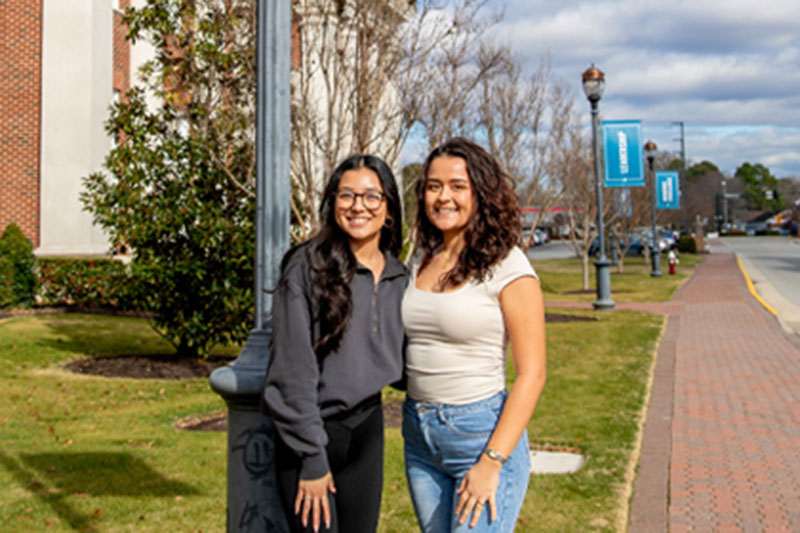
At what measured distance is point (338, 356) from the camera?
245 centimetres

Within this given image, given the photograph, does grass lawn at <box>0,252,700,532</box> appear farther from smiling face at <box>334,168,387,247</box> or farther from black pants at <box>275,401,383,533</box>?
smiling face at <box>334,168,387,247</box>

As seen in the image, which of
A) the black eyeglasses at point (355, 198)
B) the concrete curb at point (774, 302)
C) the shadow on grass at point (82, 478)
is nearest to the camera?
the black eyeglasses at point (355, 198)

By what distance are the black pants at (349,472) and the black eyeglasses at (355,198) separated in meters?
0.67

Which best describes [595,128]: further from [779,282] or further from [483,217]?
[483,217]

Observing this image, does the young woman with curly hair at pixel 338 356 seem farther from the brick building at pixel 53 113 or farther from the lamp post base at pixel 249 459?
the brick building at pixel 53 113

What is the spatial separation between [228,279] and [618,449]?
4.99m

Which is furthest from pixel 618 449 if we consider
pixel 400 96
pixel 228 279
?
pixel 228 279

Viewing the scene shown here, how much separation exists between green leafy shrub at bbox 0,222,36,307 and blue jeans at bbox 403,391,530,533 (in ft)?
46.5

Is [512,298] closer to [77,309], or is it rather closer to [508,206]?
[508,206]

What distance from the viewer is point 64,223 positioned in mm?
16047

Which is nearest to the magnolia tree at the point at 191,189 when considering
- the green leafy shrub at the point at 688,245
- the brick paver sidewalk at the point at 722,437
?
the brick paver sidewalk at the point at 722,437

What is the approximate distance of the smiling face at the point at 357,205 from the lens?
2.58 m

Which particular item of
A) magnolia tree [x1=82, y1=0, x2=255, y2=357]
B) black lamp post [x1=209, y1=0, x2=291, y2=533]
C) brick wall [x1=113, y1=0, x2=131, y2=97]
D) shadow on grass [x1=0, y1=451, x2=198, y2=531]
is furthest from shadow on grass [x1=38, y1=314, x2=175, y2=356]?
black lamp post [x1=209, y1=0, x2=291, y2=533]

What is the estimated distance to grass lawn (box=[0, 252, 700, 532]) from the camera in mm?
4824
